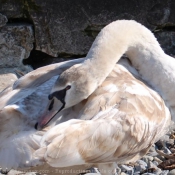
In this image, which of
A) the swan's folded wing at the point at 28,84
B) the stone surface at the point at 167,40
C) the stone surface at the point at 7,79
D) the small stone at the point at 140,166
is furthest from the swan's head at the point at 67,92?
the stone surface at the point at 167,40

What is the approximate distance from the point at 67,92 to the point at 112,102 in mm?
269

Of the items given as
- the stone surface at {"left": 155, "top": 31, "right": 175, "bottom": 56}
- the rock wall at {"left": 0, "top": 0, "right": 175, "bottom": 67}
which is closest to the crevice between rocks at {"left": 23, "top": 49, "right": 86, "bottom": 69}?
the rock wall at {"left": 0, "top": 0, "right": 175, "bottom": 67}

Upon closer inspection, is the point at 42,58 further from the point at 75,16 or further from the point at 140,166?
the point at 140,166

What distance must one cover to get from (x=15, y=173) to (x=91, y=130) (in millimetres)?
1069

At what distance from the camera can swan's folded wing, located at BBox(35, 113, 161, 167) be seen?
3.17 meters

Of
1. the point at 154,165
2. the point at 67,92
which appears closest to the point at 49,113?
the point at 67,92

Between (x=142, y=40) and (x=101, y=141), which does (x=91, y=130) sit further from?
(x=142, y=40)

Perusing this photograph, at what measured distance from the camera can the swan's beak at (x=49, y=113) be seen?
332 centimetres

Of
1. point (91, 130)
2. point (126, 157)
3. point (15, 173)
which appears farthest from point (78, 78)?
point (15, 173)

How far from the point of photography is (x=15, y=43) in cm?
537

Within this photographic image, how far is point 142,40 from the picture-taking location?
399cm

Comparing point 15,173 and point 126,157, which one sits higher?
point 126,157

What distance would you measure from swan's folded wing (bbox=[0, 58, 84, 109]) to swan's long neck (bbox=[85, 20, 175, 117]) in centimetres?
22

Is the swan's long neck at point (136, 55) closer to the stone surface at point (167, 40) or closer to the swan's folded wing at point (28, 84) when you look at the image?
the swan's folded wing at point (28, 84)
